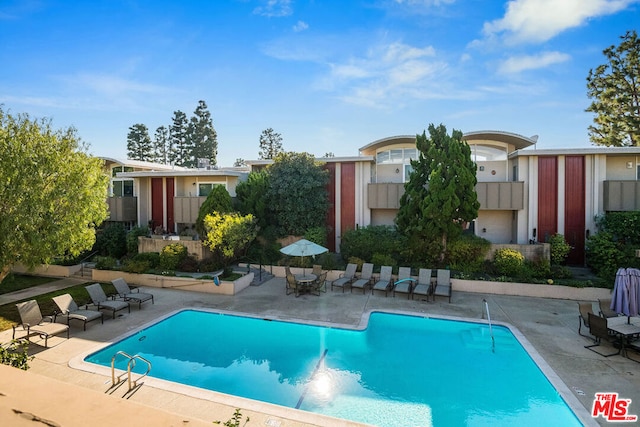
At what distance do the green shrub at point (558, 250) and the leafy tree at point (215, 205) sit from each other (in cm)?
1853

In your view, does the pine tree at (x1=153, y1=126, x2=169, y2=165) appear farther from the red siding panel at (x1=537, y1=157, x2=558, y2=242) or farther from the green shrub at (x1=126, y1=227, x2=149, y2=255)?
the red siding panel at (x1=537, y1=157, x2=558, y2=242)

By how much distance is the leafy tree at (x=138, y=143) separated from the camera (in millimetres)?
60688

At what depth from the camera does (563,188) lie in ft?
67.5

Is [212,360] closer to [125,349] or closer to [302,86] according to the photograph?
[125,349]

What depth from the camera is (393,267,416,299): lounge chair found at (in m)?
16.8

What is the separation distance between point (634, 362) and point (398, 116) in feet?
59.8

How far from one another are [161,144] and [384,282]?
184ft

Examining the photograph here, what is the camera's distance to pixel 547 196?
20.8 m

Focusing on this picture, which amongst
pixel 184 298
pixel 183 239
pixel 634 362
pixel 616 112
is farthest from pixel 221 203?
Answer: pixel 616 112

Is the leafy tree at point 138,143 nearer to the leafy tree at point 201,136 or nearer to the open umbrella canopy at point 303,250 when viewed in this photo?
the leafy tree at point 201,136

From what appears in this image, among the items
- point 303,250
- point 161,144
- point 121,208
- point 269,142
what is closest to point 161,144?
point 161,144

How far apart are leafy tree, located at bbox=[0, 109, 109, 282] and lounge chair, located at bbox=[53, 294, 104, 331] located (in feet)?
5.10

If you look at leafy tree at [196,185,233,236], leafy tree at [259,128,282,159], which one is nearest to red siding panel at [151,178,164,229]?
leafy tree at [196,185,233,236]

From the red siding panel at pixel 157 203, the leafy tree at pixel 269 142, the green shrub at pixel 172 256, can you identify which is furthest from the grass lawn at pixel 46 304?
the leafy tree at pixel 269 142
